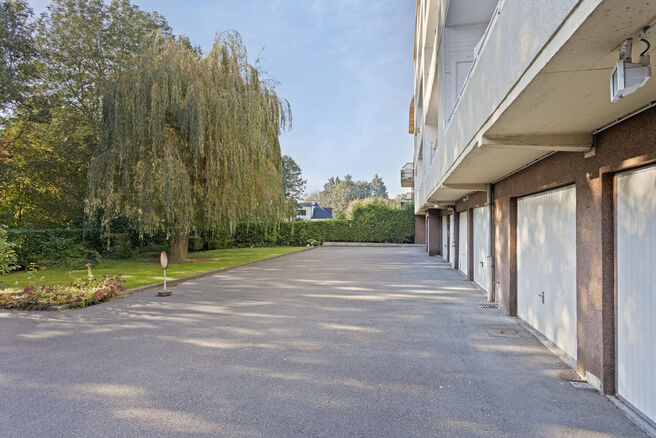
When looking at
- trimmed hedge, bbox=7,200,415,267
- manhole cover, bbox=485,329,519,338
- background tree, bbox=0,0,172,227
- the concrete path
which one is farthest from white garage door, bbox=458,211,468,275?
background tree, bbox=0,0,172,227

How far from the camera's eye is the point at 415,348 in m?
4.72

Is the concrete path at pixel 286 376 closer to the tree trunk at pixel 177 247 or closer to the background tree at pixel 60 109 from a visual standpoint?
the tree trunk at pixel 177 247

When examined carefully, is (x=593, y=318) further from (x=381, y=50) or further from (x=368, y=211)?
(x=368, y=211)

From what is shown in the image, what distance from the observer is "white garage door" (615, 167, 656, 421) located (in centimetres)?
280

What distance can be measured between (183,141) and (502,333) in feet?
36.1

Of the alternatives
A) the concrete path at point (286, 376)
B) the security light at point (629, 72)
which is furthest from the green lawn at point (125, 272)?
the security light at point (629, 72)

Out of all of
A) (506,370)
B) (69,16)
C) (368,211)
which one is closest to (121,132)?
(69,16)

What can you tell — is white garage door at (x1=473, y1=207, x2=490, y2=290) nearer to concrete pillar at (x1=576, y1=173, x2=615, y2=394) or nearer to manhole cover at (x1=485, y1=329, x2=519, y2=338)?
manhole cover at (x1=485, y1=329, x2=519, y2=338)

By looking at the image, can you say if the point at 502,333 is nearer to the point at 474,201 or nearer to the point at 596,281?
the point at 596,281

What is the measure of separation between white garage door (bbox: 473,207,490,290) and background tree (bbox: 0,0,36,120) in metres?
18.1

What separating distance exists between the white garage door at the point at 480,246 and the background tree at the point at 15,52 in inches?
712

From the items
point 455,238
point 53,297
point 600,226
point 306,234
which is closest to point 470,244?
point 455,238

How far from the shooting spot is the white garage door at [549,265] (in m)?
4.26

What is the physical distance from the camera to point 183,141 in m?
12.1
